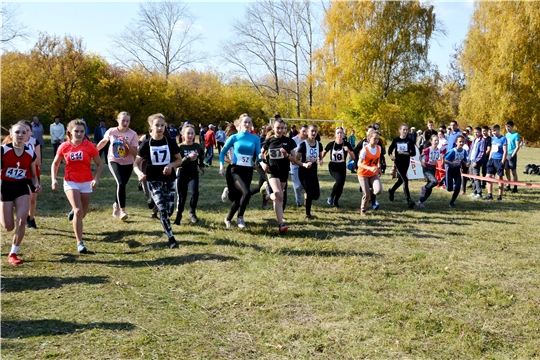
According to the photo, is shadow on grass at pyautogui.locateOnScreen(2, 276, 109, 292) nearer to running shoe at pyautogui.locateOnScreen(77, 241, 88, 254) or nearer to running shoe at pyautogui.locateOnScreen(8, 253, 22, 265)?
running shoe at pyautogui.locateOnScreen(8, 253, 22, 265)

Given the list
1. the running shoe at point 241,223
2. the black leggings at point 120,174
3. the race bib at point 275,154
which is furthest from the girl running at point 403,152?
the black leggings at point 120,174

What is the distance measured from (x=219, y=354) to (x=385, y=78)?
38.0 meters

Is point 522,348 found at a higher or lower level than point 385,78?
lower

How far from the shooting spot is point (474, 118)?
1406 inches

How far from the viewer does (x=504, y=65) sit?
34.0 m

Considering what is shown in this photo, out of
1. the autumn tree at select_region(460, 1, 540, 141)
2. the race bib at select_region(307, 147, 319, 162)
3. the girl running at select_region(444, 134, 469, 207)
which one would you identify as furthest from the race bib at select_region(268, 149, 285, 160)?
the autumn tree at select_region(460, 1, 540, 141)

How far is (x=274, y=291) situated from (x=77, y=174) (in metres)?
3.46

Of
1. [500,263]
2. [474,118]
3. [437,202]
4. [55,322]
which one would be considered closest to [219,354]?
[55,322]

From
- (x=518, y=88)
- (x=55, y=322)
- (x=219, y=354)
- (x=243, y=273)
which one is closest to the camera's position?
(x=219, y=354)

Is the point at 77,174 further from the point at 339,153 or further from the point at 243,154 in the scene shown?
the point at 339,153

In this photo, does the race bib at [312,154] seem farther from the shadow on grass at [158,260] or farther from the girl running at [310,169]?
the shadow on grass at [158,260]

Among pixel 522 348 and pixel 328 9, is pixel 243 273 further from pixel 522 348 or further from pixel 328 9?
pixel 328 9

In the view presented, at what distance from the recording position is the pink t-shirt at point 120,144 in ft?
26.6

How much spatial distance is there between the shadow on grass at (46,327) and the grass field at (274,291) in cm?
1
